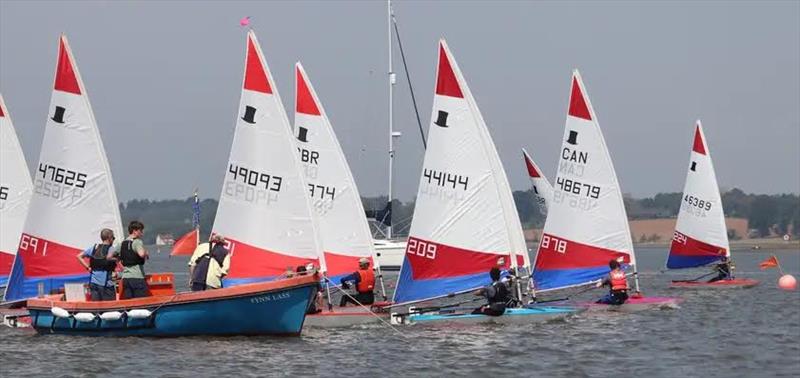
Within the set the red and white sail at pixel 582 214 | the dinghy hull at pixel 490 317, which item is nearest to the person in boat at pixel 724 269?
the red and white sail at pixel 582 214

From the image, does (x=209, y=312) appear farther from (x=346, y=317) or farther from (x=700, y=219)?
(x=700, y=219)

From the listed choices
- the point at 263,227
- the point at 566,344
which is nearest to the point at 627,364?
the point at 566,344

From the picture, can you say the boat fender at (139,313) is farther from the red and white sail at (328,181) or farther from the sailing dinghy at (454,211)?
the red and white sail at (328,181)

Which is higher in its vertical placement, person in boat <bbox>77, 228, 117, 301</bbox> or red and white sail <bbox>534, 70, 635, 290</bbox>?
red and white sail <bbox>534, 70, 635, 290</bbox>

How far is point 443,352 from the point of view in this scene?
2603 cm

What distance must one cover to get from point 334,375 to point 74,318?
639 centimetres

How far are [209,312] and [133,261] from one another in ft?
5.26

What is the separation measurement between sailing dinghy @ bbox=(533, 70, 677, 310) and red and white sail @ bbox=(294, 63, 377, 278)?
4.66 m

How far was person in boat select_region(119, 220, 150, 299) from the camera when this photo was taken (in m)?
25.5

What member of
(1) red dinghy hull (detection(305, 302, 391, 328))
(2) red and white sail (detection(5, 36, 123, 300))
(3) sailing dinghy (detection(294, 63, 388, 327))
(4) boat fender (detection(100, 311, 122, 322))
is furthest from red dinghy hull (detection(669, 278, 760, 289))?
(4) boat fender (detection(100, 311, 122, 322))

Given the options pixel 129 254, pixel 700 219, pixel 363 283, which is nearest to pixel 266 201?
pixel 363 283

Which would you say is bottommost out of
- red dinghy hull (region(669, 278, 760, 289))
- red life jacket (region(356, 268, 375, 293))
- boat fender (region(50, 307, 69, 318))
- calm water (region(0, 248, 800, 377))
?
calm water (region(0, 248, 800, 377))

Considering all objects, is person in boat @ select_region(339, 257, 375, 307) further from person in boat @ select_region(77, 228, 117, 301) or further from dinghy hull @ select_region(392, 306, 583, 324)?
person in boat @ select_region(77, 228, 117, 301)

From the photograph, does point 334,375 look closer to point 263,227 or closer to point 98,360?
point 98,360
